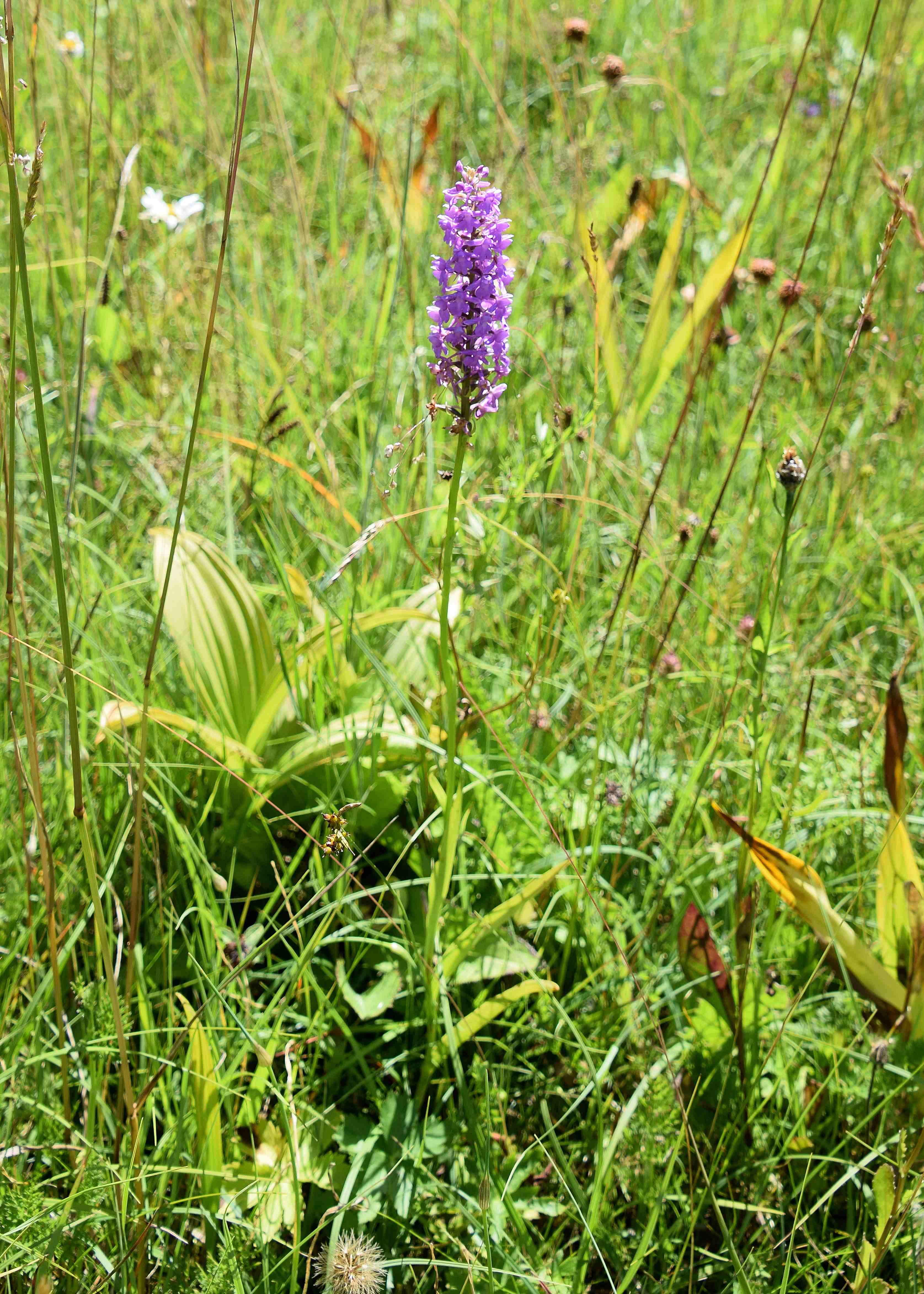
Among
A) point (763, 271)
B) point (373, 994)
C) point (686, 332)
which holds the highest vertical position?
point (763, 271)

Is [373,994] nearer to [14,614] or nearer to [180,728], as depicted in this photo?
[180,728]

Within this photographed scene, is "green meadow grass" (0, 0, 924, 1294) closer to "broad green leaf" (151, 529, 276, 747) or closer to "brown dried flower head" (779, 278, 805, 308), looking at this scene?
"broad green leaf" (151, 529, 276, 747)

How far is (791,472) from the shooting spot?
1.07 m

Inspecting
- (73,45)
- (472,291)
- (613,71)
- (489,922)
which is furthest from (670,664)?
(73,45)

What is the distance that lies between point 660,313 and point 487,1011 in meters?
1.53

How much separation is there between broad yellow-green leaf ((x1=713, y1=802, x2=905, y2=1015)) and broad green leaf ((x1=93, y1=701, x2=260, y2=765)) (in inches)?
25.2

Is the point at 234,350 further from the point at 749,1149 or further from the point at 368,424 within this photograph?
the point at 749,1149

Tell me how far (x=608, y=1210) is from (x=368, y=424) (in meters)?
1.50

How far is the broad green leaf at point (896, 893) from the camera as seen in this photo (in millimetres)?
1174

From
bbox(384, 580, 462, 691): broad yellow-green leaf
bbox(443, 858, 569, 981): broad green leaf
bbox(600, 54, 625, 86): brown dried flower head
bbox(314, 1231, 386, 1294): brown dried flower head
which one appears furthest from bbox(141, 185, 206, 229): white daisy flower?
bbox(314, 1231, 386, 1294): brown dried flower head

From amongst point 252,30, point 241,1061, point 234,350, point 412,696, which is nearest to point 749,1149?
point 241,1061

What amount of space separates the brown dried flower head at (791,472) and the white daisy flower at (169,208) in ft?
4.42

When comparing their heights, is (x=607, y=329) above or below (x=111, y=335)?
above

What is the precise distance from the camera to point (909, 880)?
1182mm
